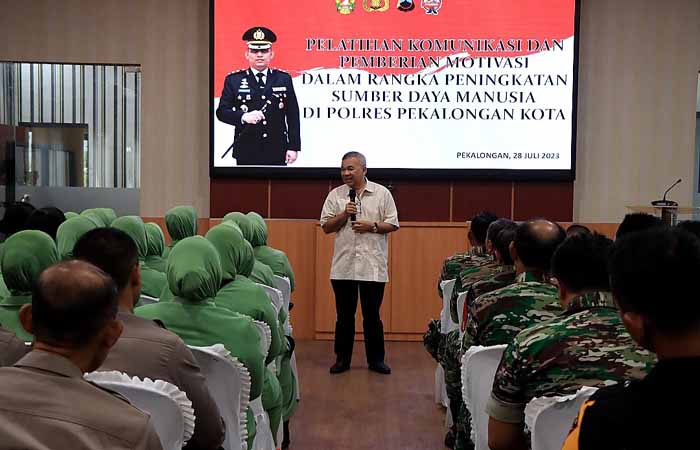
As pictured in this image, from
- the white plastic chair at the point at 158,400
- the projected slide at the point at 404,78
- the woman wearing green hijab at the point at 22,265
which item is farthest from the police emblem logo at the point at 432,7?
the white plastic chair at the point at 158,400

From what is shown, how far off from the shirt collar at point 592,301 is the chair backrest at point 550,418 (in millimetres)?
241

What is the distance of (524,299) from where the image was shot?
2424 mm

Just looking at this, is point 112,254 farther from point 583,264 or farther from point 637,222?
point 637,222

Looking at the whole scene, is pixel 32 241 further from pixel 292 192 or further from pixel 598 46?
pixel 598 46

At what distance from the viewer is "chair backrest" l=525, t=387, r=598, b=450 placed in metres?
1.76

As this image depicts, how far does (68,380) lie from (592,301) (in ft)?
3.94

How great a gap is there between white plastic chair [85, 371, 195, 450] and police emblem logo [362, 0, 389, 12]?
18.2 feet

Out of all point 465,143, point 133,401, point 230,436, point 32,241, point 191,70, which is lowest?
point 230,436

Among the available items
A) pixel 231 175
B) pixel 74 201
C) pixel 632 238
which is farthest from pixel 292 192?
pixel 632 238

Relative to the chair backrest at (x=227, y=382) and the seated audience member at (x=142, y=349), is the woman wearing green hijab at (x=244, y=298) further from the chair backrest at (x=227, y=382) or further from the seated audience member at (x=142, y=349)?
the seated audience member at (x=142, y=349)

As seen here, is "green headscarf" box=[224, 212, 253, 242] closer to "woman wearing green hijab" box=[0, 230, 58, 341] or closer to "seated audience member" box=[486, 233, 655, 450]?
"woman wearing green hijab" box=[0, 230, 58, 341]

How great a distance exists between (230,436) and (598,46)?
5738mm

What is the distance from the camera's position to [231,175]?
6.98 meters

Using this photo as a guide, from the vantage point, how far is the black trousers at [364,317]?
5531 mm
